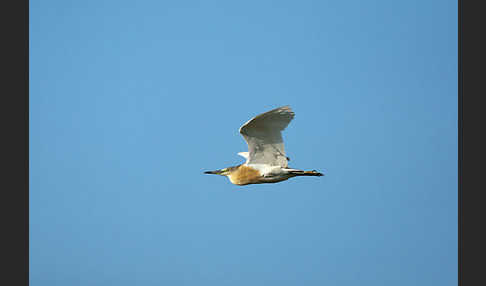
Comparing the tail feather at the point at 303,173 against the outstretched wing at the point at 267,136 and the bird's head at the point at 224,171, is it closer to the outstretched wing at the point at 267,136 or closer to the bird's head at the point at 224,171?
the outstretched wing at the point at 267,136

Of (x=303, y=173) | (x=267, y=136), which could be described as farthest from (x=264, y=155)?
(x=303, y=173)

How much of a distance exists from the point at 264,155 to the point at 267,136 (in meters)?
0.64

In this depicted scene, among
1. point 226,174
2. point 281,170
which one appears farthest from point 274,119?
point 226,174

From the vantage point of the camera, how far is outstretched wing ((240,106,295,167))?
1204cm

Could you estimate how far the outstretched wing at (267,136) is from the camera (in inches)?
474

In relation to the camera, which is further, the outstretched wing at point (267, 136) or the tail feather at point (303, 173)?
the tail feather at point (303, 173)

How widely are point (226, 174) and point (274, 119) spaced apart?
2.58 meters

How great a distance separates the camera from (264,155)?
13.2 meters

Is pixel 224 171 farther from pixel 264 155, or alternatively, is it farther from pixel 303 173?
pixel 303 173

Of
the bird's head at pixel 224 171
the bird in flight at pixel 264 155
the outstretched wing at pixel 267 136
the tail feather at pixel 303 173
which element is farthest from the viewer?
the bird's head at pixel 224 171

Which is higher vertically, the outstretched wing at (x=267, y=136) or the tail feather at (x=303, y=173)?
the outstretched wing at (x=267, y=136)

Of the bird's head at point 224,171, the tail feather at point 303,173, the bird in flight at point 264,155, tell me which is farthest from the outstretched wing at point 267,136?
the bird's head at point 224,171

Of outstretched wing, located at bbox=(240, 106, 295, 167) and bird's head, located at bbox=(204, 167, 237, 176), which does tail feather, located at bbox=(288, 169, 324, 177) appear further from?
bird's head, located at bbox=(204, 167, 237, 176)

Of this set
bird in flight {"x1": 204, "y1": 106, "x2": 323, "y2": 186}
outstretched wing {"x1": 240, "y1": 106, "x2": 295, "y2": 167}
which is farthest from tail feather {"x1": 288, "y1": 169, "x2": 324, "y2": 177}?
outstretched wing {"x1": 240, "y1": 106, "x2": 295, "y2": 167}
